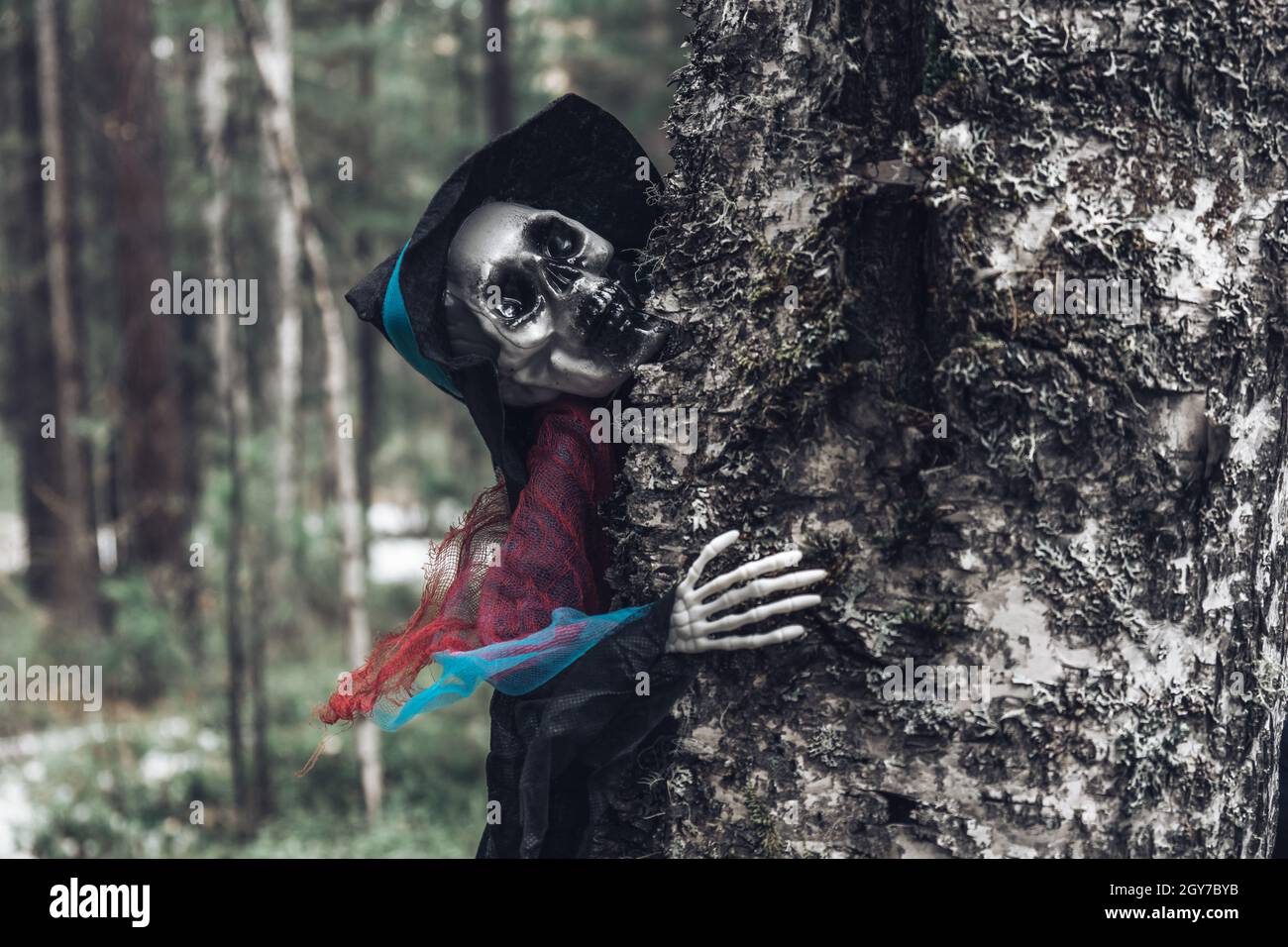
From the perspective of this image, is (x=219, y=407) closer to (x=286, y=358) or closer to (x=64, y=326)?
(x=286, y=358)

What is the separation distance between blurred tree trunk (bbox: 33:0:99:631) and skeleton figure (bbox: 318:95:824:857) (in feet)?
26.2

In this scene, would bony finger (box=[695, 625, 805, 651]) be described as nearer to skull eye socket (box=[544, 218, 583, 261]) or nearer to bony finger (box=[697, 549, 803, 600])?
bony finger (box=[697, 549, 803, 600])

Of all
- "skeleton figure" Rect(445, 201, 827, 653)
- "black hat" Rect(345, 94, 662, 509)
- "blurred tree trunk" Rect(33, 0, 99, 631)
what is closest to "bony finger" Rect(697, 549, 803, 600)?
"skeleton figure" Rect(445, 201, 827, 653)

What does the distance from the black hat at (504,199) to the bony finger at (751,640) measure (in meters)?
0.65

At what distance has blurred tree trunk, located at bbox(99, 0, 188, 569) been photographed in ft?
34.8

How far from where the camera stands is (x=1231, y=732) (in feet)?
5.91

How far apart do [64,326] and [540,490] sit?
30.5 ft

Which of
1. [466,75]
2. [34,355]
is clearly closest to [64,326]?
[34,355]

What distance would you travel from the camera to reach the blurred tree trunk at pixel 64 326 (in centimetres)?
988

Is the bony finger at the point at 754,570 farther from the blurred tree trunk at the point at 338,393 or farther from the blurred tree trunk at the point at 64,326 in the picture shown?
the blurred tree trunk at the point at 64,326

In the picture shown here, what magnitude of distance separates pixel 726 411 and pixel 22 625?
448 inches

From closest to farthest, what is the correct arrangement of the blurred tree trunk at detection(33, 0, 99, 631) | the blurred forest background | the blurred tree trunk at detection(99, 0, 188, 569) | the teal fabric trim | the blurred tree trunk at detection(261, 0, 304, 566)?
the teal fabric trim < the blurred forest background < the blurred tree trunk at detection(33, 0, 99, 631) < the blurred tree trunk at detection(99, 0, 188, 569) < the blurred tree trunk at detection(261, 0, 304, 566)
